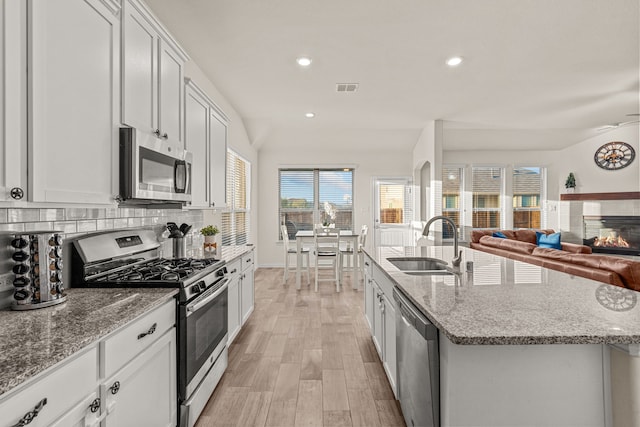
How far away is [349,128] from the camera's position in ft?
19.9

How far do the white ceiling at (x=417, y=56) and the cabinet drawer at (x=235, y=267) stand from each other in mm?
1967

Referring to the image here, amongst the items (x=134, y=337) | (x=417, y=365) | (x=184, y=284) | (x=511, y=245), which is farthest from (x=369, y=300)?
(x=511, y=245)

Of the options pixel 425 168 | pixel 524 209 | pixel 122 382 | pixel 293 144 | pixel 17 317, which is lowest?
pixel 122 382

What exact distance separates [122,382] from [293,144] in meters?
5.80

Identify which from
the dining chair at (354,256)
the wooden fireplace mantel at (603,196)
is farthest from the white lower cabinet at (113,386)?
the wooden fireplace mantel at (603,196)

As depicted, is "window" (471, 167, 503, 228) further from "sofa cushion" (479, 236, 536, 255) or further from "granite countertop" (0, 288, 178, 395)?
"granite countertop" (0, 288, 178, 395)

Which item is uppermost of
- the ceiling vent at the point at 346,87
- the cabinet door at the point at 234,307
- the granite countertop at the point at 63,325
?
the ceiling vent at the point at 346,87

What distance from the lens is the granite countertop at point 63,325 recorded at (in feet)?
2.75

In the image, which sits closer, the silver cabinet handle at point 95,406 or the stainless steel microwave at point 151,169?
the silver cabinet handle at point 95,406

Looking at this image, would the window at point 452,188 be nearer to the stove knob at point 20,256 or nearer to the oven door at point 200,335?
the oven door at point 200,335

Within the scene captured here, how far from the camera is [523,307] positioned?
4.04 ft

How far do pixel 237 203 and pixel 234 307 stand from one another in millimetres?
2850

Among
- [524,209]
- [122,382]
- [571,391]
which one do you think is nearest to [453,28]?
[571,391]

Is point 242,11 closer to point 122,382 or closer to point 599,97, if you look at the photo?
point 122,382
